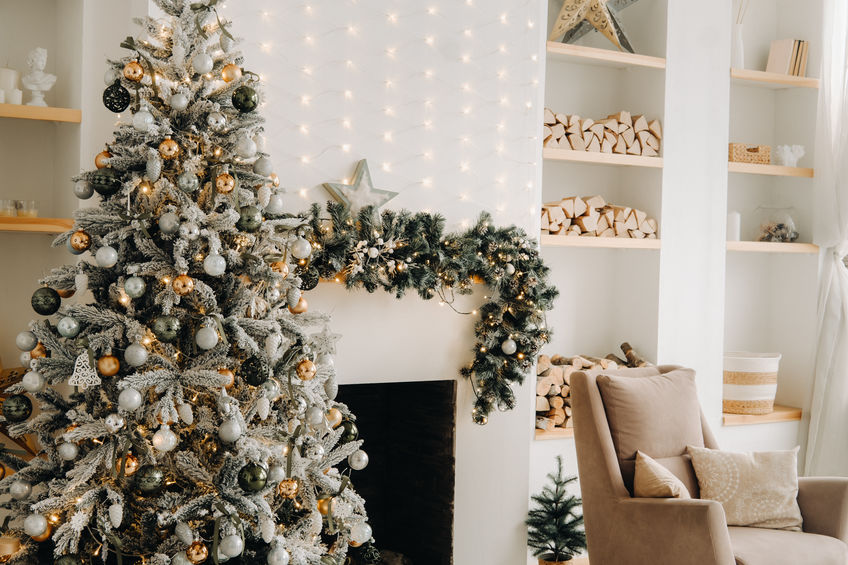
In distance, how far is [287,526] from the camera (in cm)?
213

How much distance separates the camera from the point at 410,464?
3377 millimetres

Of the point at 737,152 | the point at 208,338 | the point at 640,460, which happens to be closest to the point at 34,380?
the point at 208,338

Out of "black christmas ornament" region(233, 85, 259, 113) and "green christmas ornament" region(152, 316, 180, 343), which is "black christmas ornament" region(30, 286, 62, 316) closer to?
"green christmas ornament" region(152, 316, 180, 343)

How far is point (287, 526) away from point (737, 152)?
125 inches

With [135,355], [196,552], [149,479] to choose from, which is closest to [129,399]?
[135,355]

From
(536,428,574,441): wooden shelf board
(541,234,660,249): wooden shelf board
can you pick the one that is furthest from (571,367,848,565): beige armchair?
(541,234,660,249): wooden shelf board

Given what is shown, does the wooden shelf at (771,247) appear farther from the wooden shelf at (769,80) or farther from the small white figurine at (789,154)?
the wooden shelf at (769,80)

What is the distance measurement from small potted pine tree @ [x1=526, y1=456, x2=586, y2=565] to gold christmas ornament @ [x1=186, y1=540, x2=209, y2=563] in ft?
5.65

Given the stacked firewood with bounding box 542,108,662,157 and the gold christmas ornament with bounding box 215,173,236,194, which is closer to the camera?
the gold christmas ornament with bounding box 215,173,236,194

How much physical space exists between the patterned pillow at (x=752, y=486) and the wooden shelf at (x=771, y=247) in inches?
54.5

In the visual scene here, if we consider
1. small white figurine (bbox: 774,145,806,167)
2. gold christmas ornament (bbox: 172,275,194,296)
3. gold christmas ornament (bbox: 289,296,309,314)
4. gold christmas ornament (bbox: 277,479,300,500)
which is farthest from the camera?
small white figurine (bbox: 774,145,806,167)

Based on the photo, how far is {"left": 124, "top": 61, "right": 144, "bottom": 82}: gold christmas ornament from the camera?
1995 mm

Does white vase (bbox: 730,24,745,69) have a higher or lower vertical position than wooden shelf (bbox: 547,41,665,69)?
higher

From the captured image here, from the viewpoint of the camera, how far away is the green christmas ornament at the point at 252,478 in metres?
1.89
